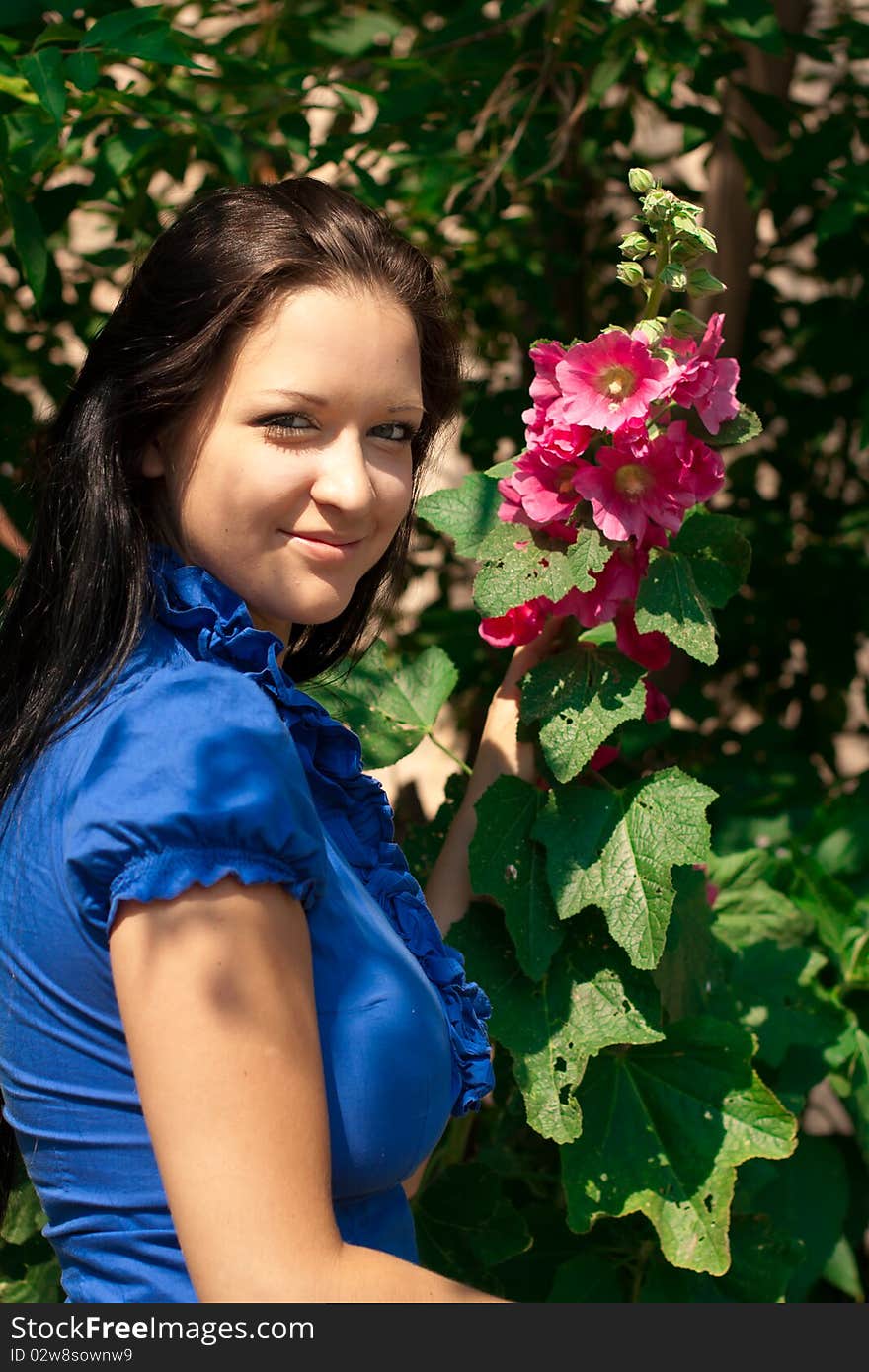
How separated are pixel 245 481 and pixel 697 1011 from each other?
104 cm

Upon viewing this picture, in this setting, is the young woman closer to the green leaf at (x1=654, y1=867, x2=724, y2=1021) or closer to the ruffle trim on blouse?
the ruffle trim on blouse

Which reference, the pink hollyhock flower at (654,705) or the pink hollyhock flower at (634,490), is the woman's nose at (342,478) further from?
the pink hollyhock flower at (654,705)

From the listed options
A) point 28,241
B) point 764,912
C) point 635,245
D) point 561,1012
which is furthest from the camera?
point 764,912

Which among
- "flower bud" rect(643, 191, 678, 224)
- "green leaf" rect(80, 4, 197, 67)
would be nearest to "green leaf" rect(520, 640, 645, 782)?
"flower bud" rect(643, 191, 678, 224)

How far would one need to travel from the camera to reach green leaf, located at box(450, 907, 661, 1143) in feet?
5.83

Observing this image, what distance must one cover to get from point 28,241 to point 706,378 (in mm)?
1047

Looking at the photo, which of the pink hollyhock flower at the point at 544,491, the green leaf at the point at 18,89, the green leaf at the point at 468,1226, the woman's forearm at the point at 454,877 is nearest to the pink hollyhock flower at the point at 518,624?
the pink hollyhock flower at the point at 544,491

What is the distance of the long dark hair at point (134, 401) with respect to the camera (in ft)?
4.39

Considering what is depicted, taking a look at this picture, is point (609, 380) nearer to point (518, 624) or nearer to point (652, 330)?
point (652, 330)

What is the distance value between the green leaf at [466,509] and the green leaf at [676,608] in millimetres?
231

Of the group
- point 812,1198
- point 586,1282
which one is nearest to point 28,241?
point 586,1282

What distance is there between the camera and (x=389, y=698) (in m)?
2.12

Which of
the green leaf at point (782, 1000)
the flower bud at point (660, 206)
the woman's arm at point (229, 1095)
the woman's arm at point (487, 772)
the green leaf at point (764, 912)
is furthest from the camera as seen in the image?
the green leaf at point (764, 912)

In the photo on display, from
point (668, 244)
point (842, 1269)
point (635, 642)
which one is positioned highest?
point (668, 244)
